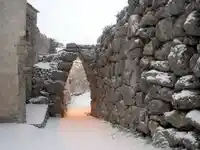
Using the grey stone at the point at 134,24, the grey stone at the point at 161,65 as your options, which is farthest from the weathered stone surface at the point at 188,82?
the grey stone at the point at 134,24

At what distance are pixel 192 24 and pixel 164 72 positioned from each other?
808 mm

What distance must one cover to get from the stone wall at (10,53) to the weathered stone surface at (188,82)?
3.19 metres

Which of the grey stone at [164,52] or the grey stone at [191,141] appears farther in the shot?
the grey stone at [164,52]

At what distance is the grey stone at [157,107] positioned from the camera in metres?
3.27

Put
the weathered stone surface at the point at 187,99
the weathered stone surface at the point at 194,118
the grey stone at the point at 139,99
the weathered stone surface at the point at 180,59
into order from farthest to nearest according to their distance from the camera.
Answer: the grey stone at the point at 139,99 < the weathered stone surface at the point at 180,59 < the weathered stone surface at the point at 187,99 < the weathered stone surface at the point at 194,118

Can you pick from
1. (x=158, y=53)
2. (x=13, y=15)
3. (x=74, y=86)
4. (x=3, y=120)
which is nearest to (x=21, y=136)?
(x=3, y=120)

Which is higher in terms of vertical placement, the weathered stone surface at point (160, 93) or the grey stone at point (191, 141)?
the weathered stone surface at point (160, 93)

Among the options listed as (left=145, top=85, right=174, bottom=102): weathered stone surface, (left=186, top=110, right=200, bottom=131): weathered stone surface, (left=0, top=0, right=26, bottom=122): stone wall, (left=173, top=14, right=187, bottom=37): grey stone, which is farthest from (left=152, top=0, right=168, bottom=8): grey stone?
(left=0, top=0, right=26, bottom=122): stone wall

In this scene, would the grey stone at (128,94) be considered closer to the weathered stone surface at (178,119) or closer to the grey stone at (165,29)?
the grey stone at (165,29)

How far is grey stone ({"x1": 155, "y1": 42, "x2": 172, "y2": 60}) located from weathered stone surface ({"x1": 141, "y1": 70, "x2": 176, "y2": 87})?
21 centimetres

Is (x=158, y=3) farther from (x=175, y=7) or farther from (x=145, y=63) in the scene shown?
(x=145, y=63)

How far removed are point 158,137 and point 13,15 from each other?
11.2ft

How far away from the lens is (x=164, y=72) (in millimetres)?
3330

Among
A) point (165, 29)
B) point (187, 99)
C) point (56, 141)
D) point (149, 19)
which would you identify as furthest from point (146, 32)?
point (56, 141)
